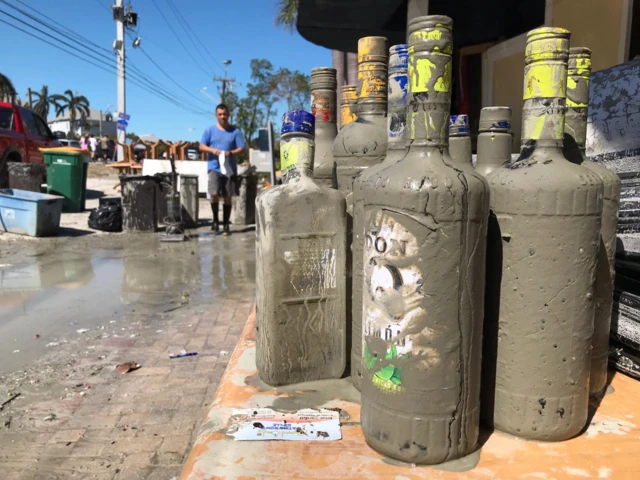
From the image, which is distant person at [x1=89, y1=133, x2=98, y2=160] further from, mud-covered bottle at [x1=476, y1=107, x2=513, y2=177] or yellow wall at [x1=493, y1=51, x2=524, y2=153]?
mud-covered bottle at [x1=476, y1=107, x2=513, y2=177]

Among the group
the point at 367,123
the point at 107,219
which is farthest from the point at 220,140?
the point at 367,123

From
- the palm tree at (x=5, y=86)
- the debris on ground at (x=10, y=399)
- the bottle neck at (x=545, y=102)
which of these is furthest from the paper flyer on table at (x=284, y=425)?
the palm tree at (x=5, y=86)

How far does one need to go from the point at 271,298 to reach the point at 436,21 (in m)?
1.09

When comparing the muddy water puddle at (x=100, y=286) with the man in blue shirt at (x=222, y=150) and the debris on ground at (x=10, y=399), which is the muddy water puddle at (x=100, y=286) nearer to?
the debris on ground at (x=10, y=399)

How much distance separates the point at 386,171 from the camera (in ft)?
4.80

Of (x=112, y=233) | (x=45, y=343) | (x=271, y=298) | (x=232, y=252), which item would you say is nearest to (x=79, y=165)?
(x=112, y=233)

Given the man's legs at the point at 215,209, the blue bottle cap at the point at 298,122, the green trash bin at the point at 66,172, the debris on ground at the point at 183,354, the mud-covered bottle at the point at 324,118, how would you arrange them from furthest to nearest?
the green trash bin at the point at 66,172 → the man's legs at the point at 215,209 → the debris on ground at the point at 183,354 → the mud-covered bottle at the point at 324,118 → the blue bottle cap at the point at 298,122

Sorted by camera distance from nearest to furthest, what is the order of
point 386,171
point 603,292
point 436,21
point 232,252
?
point 436,21, point 386,171, point 603,292, point 232,252

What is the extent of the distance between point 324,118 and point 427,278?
115cm

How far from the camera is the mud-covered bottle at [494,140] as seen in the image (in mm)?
1901

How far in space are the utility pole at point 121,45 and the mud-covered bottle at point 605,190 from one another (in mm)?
21008

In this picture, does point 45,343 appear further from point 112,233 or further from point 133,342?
point 112,233

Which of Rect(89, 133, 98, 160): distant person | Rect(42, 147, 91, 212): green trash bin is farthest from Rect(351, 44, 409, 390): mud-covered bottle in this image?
Rect(89, 133, 98, 160): distant person

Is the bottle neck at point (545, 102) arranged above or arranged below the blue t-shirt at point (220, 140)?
below
